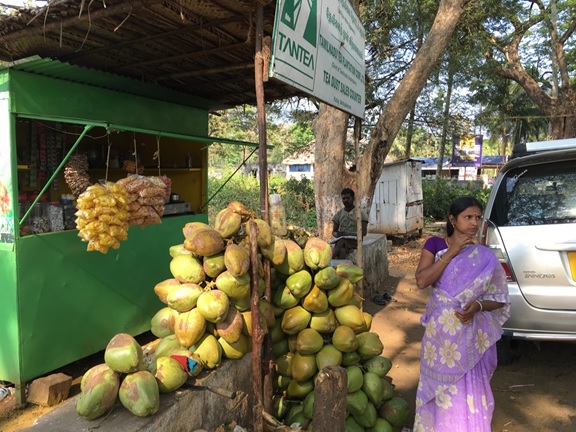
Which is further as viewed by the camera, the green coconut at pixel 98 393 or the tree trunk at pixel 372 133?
the tree trunk at pixel 372 133

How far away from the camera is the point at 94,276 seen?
4.14 metres

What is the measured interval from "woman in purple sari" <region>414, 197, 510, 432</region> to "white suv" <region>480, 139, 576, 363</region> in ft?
3.66

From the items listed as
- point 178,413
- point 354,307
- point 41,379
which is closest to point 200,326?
point 178,413

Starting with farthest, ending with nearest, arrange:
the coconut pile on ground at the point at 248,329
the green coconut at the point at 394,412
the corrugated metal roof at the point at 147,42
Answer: the corrugated metal roof at the point at 147,42 < the green coconut at the point at 394,412 < the coconut pile on ground at the point at 248,329

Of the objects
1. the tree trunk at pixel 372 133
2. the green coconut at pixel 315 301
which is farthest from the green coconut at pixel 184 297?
the tree trunk at pixel 372 133

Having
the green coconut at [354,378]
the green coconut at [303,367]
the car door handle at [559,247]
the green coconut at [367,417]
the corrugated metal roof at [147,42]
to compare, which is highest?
the corrugated metal roof at [147,42]

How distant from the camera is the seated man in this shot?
616 cm

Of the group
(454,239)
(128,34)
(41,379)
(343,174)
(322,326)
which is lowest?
(41,379)

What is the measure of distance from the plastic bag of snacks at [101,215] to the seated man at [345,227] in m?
3.57

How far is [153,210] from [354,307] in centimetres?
192

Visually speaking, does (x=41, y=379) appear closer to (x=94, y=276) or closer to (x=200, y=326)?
(x=94, y=276)

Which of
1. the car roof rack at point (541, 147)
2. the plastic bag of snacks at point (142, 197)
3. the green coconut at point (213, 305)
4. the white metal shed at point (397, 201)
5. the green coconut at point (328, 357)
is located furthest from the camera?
the white metal shed at point (397, 201)

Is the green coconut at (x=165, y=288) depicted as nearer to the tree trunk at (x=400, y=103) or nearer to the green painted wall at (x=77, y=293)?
the green painted wall at (x=77, y=293)

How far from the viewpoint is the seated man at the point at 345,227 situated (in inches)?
243
